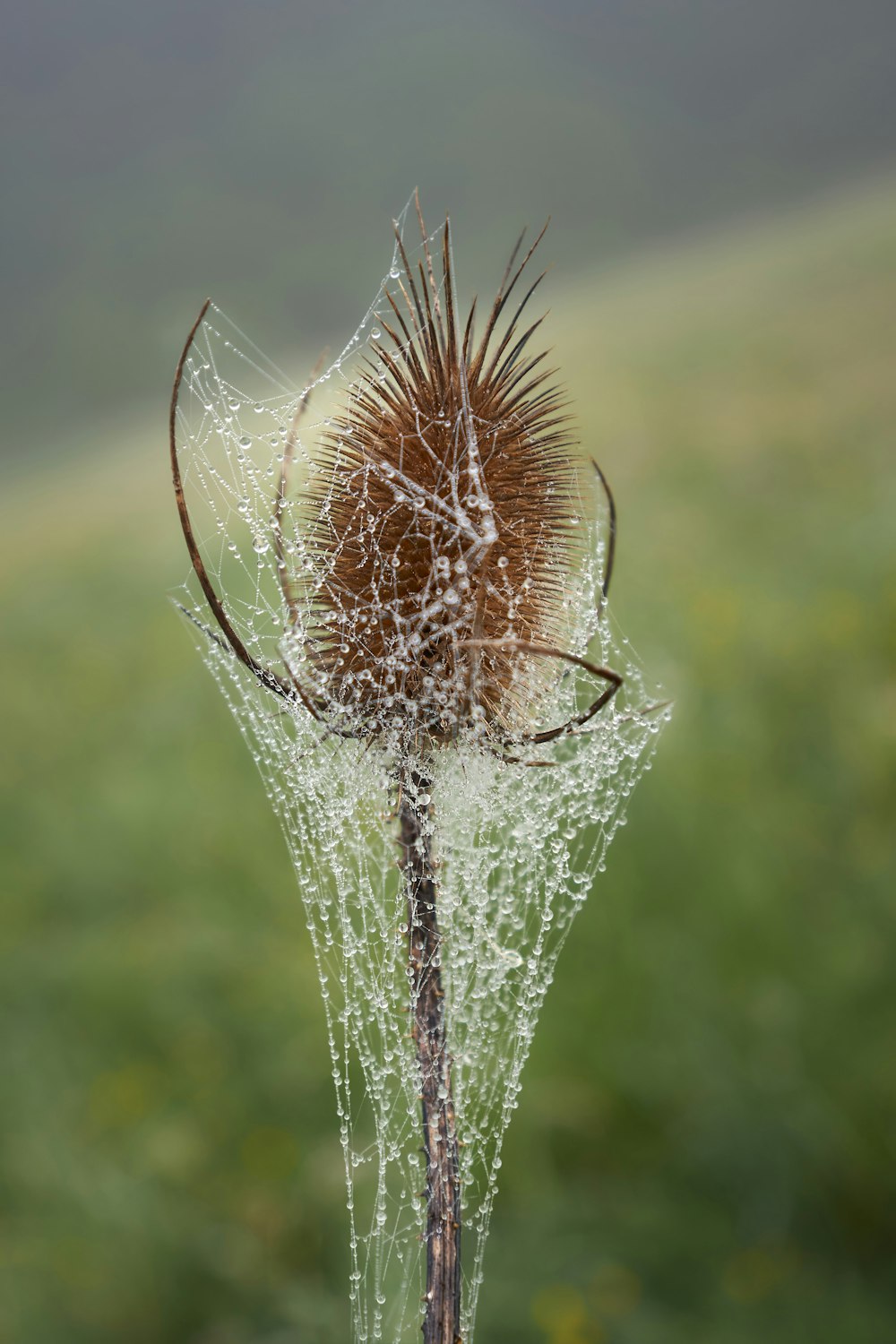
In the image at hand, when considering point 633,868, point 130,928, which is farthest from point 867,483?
point 130,928

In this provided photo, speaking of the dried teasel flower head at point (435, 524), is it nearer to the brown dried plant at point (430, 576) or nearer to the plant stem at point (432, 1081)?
the brown dried plant at point (430, 576)

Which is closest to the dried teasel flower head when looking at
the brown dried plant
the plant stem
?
the brown dried plant

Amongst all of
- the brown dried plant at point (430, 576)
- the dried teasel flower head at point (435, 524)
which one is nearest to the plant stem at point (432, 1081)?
the brown dried plant at point (430, 576)

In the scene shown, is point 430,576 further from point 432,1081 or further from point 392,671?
point 432,1081

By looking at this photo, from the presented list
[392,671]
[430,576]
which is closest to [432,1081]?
[392,671]

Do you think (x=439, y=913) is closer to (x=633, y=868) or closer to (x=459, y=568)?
(x=459, y=568)

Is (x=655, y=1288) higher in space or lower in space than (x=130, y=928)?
lower
